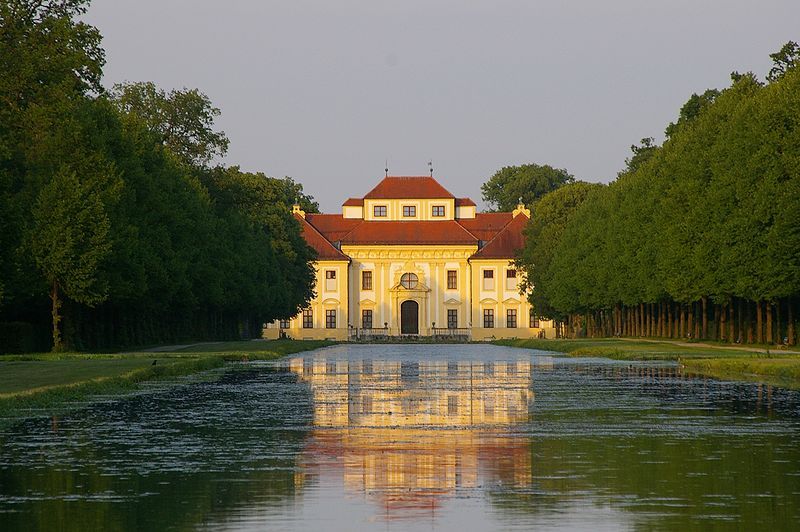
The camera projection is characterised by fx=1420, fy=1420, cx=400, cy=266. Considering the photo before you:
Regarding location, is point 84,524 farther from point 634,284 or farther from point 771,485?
point 634,284

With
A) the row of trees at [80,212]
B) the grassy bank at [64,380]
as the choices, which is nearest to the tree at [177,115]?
the row of trees at [80,212]

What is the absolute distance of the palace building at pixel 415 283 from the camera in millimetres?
172125

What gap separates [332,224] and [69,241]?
116 meters

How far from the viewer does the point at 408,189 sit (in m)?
181

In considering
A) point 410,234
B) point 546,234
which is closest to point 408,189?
point 410,234

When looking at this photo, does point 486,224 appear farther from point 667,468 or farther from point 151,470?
point 151,470

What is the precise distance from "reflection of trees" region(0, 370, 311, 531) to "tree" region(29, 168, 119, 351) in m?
40.0

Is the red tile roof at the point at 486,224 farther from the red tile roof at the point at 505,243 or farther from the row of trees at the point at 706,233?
the row of trees at the point at 706,233

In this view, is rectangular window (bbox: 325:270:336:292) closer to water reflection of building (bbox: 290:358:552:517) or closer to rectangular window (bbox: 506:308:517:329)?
rectangular window (bbox: 506:308:517:329)

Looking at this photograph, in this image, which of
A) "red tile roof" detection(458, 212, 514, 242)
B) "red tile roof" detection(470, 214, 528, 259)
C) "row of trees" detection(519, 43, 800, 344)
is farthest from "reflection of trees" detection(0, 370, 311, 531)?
"red tile roof" detection(458, 212, 514, 242)

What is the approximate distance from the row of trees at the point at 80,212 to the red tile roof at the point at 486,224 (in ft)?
273

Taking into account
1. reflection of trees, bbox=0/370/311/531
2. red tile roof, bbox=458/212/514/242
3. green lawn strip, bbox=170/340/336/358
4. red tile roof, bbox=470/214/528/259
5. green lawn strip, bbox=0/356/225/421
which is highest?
red tile roof, bbox=458/212/514/242

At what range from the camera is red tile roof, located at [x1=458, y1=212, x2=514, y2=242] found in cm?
17800

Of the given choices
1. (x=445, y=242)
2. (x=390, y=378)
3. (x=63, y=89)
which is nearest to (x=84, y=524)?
(x=390, y=378)
